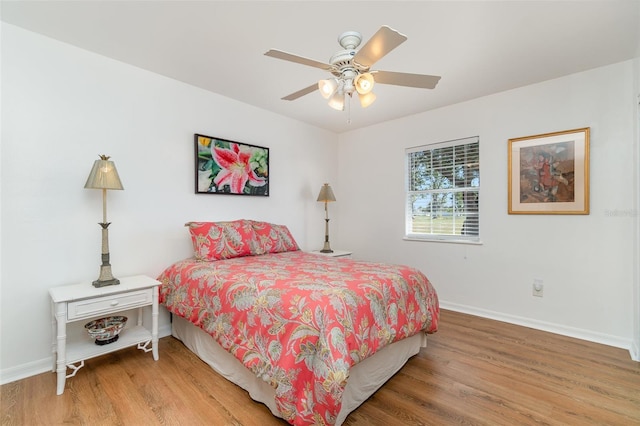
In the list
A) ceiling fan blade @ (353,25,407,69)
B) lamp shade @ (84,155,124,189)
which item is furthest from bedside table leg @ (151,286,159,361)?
ceiling fan blade @ (353,25,407,69)

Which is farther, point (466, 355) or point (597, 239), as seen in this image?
point (597, 239)

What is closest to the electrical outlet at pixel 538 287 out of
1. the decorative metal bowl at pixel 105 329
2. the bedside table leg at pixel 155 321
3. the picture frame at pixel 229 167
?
the picture frame at pixel 229 167

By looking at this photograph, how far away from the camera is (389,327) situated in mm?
1883

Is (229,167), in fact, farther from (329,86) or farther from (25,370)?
(25,370)

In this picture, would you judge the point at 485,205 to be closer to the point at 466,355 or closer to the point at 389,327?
the point at 466,355

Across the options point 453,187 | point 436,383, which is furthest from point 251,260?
point 453,187

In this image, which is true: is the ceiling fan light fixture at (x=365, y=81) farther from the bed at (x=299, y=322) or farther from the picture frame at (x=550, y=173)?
the picture frame at (x=550, y=173)

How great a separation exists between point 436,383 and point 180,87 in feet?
11.2

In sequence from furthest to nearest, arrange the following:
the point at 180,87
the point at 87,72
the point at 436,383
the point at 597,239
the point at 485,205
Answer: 1. the point at 485,205
2. the point at 180,87
3. the point at 597,239
4. the point at 87,72
5. the point at 436,383

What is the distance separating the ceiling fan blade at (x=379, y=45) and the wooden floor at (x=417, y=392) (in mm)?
2009

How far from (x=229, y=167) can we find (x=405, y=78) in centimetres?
221

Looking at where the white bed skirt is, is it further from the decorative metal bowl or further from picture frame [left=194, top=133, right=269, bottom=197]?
picture frame [left=194, top=133, right=269, bottom=197]

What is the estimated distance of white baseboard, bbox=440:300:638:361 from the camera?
2.60 meters

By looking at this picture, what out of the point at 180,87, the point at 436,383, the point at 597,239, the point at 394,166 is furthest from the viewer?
the point at 394,166
